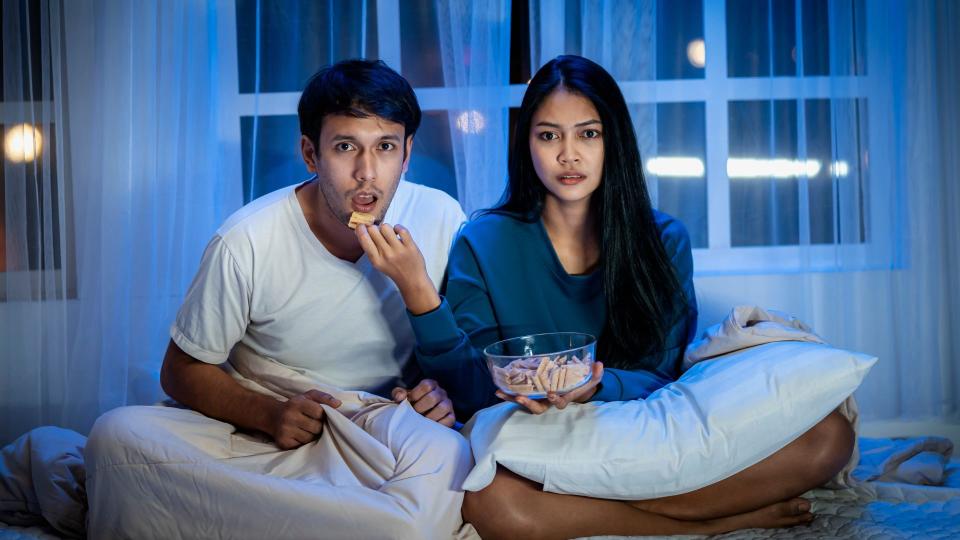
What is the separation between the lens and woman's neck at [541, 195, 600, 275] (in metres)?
2.14

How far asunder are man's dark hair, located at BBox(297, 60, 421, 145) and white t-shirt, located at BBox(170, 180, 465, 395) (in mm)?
199

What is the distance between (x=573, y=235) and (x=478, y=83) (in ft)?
2.87

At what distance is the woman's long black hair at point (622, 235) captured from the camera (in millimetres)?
2029

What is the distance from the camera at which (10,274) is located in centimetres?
291

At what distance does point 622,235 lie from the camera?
208 cm

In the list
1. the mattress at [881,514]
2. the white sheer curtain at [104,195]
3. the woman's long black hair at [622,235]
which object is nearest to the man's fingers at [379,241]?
the woman's long black hair at [622,235]

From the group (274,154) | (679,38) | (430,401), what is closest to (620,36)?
(679,38)

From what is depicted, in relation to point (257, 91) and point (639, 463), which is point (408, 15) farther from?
point (639, 463)

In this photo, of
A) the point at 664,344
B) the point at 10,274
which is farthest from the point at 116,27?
the point at 664,344

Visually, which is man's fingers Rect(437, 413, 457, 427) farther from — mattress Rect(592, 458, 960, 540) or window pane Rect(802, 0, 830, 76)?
window pane Rect(802, 0, 830, 76)

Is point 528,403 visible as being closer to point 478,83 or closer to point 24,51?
point 478,83

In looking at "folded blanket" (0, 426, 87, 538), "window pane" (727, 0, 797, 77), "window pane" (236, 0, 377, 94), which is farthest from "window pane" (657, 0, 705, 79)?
"folded blanket" (0, 426, 87, 538)

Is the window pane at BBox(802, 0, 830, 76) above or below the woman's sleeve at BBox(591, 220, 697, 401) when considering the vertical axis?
above

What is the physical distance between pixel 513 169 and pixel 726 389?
757mm
